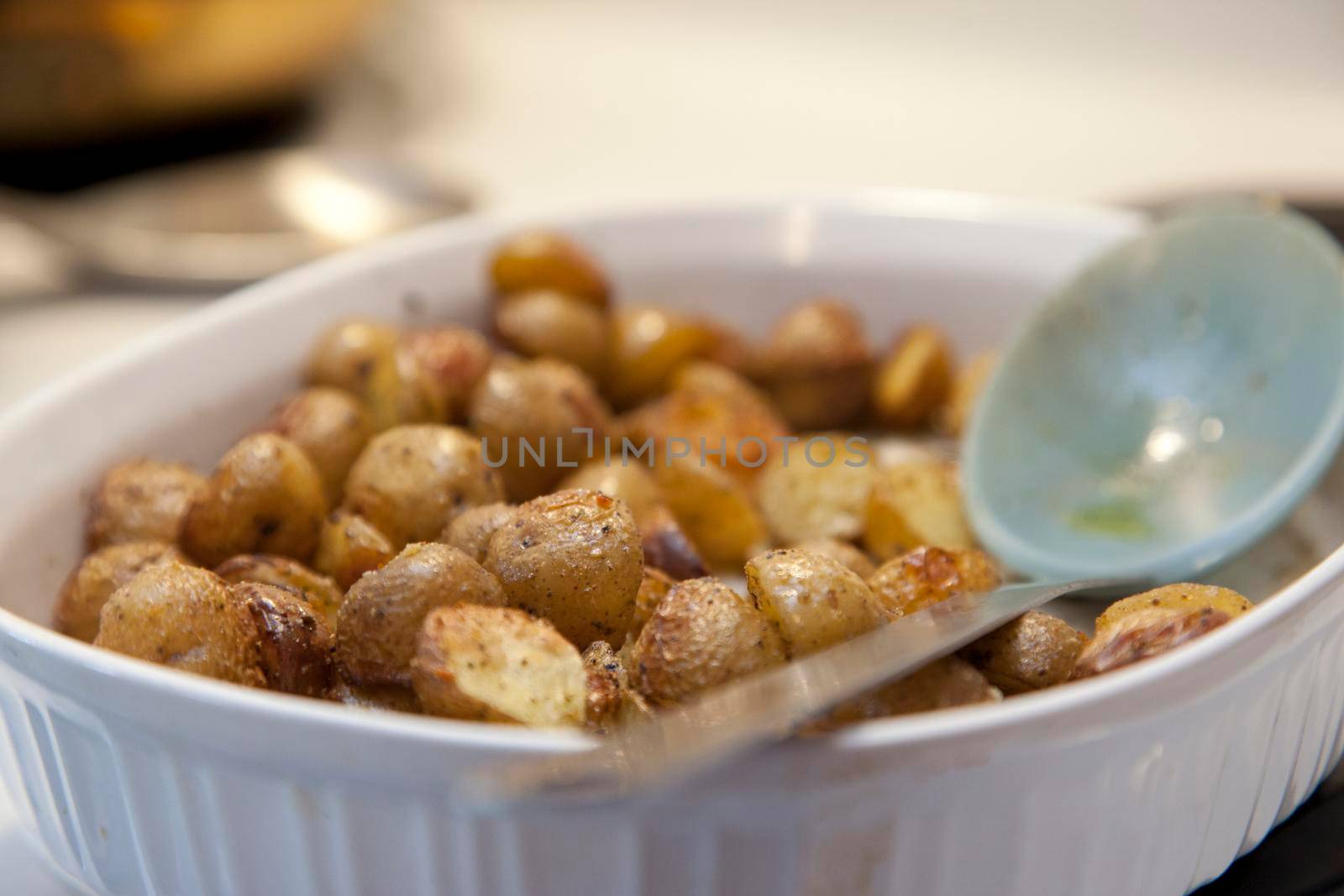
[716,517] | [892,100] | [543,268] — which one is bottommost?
[716,517]

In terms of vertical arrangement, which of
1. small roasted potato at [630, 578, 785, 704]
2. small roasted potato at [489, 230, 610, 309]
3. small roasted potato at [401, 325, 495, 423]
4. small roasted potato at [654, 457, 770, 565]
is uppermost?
small roasted potato at [489, 230, 610, 309]

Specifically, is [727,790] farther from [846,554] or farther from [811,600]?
[846,554]

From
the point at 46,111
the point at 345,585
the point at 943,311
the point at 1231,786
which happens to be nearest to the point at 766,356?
the point at 943,311

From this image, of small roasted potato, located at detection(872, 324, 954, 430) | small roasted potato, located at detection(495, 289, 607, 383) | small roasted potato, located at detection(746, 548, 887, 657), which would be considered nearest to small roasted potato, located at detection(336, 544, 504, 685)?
small roasted potato, located at detection(746, 548, 887, 657)

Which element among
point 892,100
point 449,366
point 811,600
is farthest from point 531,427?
point 892,100

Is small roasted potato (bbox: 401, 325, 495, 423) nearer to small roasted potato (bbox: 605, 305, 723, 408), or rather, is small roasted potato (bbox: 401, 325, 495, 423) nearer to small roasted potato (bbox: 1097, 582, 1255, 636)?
small roasted potato (bbox: 605, 305, 723, 408)

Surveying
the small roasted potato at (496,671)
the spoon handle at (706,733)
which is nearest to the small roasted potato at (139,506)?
the small roasted potato at (496,671)
